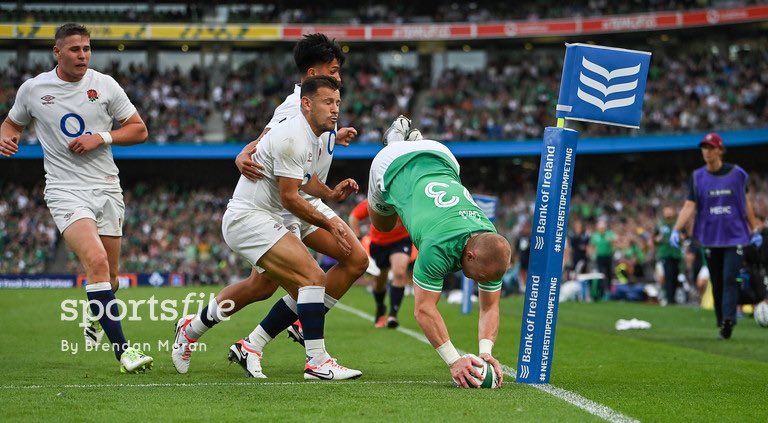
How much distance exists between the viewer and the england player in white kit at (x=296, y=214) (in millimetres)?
6895

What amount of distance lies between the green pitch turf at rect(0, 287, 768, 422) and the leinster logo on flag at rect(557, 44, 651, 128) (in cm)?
183

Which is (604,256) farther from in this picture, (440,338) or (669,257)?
(440,338)

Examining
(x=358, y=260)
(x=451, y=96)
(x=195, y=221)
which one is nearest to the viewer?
(x=358, y=260)

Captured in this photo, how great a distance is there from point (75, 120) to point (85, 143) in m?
0.34

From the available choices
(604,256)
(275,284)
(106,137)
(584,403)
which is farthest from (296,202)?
(604,256)

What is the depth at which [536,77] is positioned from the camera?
4641cm

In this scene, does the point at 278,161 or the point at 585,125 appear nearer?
the point at 278,161

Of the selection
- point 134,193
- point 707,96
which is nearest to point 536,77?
point 707,96

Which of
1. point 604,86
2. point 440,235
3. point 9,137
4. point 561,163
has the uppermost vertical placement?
point 604,86

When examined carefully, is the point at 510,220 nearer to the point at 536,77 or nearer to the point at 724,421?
the point at 536,77

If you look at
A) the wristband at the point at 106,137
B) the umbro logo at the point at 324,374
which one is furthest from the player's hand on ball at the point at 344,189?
the wristband at the point at 106,137

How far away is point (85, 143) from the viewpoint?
7742 millimetres

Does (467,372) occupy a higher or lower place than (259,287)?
lower

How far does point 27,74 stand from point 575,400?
44.8m
